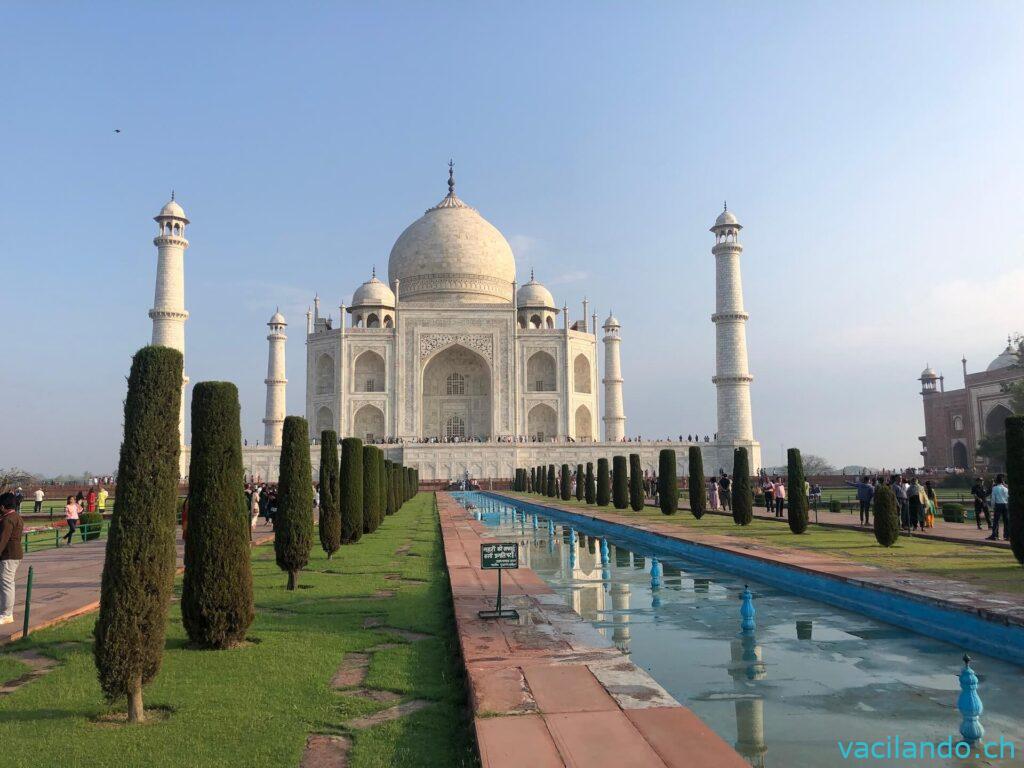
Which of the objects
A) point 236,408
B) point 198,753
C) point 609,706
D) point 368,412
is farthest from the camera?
point 368,412

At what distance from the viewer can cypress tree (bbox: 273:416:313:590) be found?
20.3 feet

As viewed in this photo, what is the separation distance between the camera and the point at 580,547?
10727 millimetres

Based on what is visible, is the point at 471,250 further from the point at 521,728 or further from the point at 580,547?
the point at 521,728

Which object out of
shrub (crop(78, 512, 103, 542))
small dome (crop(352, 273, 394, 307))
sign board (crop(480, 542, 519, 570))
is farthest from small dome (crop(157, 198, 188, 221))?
sign board (crop(480, 542, 519, 570))

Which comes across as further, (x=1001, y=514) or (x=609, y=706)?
(x=1001, y=514)

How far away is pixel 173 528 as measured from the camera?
339 cm

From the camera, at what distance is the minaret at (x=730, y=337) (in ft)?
94.5

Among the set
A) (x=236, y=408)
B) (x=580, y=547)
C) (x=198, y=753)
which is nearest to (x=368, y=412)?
(x=580, y=547)

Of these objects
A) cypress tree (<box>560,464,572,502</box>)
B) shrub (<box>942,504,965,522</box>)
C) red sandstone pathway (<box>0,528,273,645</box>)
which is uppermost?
cypress tree (<box>560,464,572,502</box>)

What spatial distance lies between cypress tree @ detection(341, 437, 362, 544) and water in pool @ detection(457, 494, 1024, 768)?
3087mm

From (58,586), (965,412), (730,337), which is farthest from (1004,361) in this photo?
→ (58,586)

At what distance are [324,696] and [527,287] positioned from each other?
35349mm

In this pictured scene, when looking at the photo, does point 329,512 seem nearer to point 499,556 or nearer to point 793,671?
→ point 499,556

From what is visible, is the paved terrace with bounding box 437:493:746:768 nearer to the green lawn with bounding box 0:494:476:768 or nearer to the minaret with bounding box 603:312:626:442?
the green lawn with bounding box 0:494:476:768
